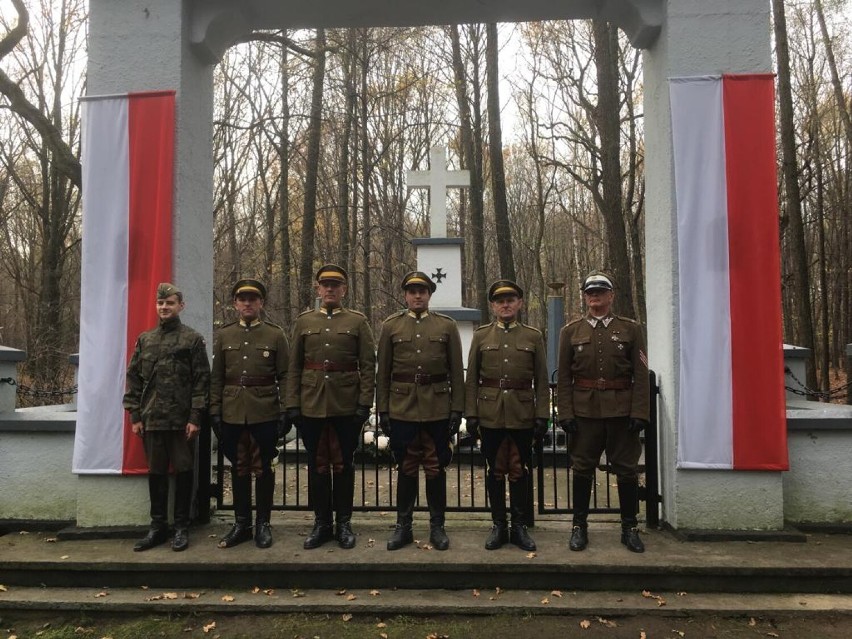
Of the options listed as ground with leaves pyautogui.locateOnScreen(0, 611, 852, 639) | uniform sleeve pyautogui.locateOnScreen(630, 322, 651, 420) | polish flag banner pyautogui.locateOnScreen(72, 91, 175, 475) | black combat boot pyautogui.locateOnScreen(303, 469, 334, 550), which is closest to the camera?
ground with leaves pyautogui.locateOnScreen(0, 611, 852, 639)

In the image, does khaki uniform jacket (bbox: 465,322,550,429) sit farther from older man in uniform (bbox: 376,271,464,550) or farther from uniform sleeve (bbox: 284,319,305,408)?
uniform sleeve (bbox: 284,319,305,408)

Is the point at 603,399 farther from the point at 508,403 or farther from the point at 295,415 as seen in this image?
the point at 295,415

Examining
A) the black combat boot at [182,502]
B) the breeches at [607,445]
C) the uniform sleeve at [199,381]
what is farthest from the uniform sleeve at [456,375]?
the black combat boot at [182,502]

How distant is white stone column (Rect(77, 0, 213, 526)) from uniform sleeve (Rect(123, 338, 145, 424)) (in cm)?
55

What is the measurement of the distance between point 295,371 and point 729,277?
125 inches

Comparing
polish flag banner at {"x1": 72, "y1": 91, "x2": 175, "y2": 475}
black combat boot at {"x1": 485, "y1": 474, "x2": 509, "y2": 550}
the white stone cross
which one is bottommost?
black combat boot at {"x1": 485, "y1": 474, "x2": 509, "y2": 550}

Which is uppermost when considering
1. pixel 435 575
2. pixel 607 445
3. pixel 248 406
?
pixel 248 406

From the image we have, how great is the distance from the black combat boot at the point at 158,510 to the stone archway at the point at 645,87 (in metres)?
0.26

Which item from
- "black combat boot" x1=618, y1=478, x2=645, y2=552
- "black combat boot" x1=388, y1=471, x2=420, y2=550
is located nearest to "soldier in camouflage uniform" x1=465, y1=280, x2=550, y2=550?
"black combat boot" x1=388, y1=471, x2=420, y2=550

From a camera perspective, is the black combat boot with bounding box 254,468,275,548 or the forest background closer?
the black combat boot with bounding box 254,468,275,548

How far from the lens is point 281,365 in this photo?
4.24 metres

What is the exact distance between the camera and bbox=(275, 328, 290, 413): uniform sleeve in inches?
167

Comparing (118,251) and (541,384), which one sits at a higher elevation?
(118,251)

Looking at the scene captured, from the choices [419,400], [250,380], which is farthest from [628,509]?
[250,380]
